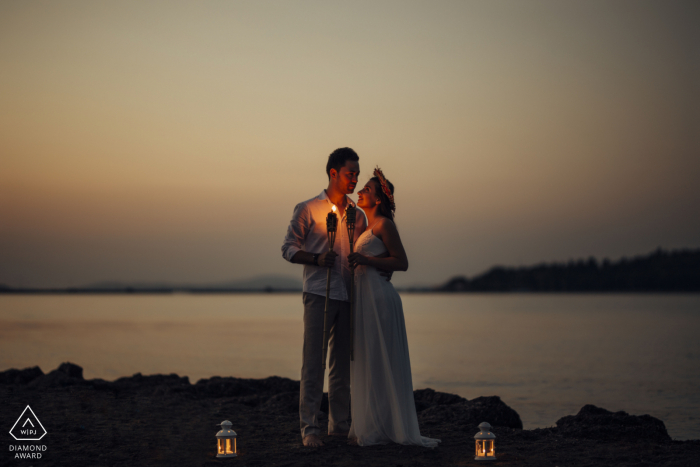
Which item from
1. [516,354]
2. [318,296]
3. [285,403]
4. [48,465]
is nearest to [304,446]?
[318,296]

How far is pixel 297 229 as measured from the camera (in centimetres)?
648

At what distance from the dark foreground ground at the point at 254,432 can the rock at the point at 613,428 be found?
12mm

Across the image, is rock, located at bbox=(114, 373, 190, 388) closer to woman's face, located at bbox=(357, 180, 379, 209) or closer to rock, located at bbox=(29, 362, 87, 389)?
rock, located at bbox=(29, 362, 87, 389)

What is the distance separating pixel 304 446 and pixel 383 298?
1560 millimetres

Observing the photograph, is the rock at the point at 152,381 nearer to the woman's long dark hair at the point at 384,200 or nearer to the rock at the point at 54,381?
the rock at the point at 54,381

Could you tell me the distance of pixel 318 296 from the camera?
645 centimetres

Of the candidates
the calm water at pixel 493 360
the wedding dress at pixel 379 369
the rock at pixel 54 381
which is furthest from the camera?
the calm water at pixel 493 360

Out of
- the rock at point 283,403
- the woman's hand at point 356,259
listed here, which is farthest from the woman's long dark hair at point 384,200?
the rock at point 283,403

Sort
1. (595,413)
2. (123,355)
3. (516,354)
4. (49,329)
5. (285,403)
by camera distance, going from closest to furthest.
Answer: (595,413) < (285,403) < (123,355) < (516,354) < (49,329)

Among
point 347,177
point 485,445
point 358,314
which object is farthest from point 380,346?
point 347,177

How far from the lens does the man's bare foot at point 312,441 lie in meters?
6.21

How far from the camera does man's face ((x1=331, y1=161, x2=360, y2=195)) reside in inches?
253

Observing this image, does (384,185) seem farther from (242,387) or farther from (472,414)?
(242,387)

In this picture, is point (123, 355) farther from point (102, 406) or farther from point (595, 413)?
point (595, 413)
